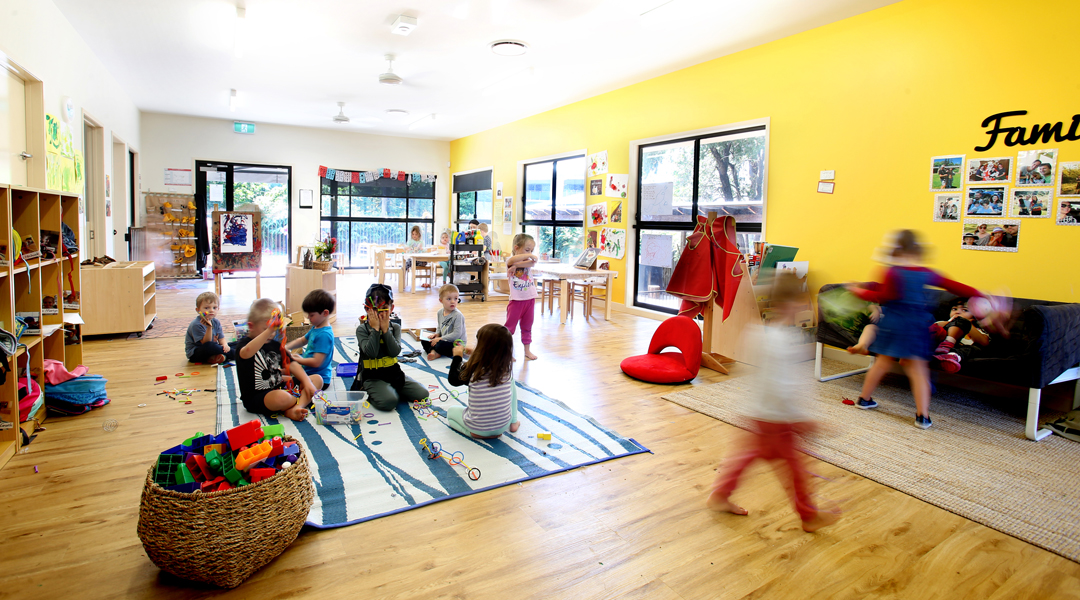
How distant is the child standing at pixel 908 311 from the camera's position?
11.0ft

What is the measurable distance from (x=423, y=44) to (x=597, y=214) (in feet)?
10.8

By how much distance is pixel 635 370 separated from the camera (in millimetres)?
4527

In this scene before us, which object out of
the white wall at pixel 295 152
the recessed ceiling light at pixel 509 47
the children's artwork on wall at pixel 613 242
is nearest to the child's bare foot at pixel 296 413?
the recessed ceiling light at pixel 509 47

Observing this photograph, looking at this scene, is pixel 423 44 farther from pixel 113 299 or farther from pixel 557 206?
pixel 113 299

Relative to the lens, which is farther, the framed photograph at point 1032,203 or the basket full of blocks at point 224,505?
the framed photograph at point 1032,203

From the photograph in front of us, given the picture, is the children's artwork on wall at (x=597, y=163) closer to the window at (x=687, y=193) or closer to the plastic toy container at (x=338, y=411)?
the window at (x=687, y=193)

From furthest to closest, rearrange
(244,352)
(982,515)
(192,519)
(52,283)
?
(52,283) < (244,352) < (982,515) < (192,519)

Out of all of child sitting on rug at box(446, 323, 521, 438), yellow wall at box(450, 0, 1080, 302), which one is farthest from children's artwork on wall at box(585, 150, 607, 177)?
child sitting on rug at box(446, 323, 521, 438)

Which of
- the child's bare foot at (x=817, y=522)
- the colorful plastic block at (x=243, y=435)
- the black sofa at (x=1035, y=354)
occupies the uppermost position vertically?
the black sofa at (x=1035, y=354)

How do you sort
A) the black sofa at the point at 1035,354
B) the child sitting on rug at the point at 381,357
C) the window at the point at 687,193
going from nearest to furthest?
the black sofa at the point at 1035,354 → the child sitting on rug at the point at 381,357 → the window at the point at 687,193

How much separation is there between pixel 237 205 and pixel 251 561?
1114 centimetres

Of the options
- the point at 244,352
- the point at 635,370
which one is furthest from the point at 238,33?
the point at 635,370

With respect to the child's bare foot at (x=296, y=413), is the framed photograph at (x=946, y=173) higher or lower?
higher

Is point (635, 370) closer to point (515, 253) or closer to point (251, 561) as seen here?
point (515, 253)
